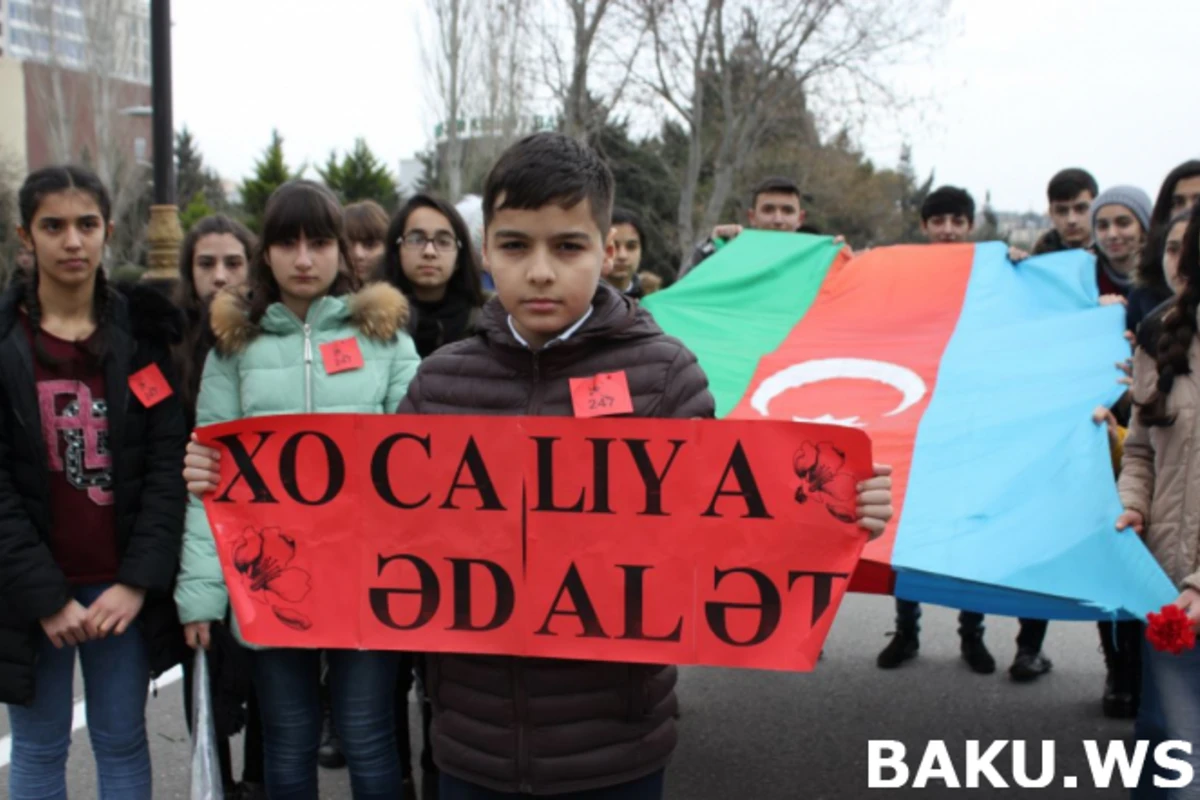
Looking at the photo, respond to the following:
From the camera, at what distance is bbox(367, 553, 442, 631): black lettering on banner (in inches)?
91.6

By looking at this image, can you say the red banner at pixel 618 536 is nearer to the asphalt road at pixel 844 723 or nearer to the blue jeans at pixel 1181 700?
the blue jeans at pixel 1181 700

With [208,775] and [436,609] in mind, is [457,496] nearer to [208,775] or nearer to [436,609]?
[436,609]

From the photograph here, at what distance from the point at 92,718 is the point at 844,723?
3086 millimetres

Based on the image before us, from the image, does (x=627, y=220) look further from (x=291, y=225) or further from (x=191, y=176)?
(x=191, y=176)

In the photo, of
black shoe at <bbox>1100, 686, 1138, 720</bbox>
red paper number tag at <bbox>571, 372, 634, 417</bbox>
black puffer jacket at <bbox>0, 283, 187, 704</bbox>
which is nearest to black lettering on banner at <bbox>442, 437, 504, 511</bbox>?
red paper number tag at <bbox>571, 372, 634, 417</bbox>

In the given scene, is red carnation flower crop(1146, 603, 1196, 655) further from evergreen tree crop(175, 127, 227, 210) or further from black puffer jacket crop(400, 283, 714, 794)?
evergreen tree crop(175, 127, 227, 210)

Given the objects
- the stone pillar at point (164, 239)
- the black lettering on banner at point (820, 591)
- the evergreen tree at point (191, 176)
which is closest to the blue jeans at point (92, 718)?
the black lettering on banner at point (820, 591)

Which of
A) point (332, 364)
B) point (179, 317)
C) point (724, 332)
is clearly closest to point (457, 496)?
point (332, 364)

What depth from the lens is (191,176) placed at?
41688mm

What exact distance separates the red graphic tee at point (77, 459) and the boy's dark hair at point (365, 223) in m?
2.02

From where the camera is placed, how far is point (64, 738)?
308 centimetres

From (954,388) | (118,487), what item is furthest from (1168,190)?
(118,487)

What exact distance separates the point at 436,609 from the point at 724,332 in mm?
2967

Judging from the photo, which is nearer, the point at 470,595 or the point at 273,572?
the point at 470,595
